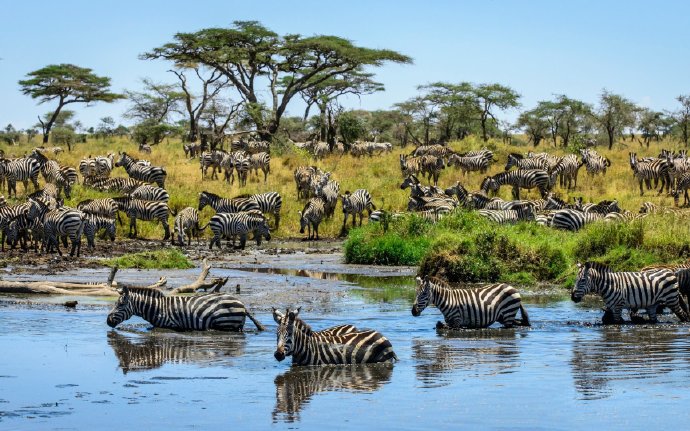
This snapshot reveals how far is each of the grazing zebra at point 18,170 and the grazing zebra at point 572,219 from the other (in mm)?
15466

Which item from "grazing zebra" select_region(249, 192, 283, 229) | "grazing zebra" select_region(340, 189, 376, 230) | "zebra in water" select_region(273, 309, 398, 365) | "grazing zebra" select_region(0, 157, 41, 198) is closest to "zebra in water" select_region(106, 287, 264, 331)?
"zebra in water" select_region(273, 309, 398, 365)

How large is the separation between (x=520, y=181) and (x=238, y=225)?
1121cm

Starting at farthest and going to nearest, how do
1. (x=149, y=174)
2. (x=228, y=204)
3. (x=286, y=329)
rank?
(x=149, y=174) → (x=228, y=204) → (x=286, y=329)

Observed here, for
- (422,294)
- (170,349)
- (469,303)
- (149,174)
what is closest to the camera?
(170,349)

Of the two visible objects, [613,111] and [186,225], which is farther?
[613,111]

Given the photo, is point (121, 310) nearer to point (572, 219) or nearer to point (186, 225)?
point (572, 219)

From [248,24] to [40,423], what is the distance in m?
45.1

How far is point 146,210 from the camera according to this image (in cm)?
2908

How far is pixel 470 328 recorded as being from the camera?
14.3m

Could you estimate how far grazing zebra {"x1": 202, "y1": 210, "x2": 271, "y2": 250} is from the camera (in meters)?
27.7

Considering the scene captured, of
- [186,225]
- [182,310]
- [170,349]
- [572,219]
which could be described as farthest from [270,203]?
[170,349]

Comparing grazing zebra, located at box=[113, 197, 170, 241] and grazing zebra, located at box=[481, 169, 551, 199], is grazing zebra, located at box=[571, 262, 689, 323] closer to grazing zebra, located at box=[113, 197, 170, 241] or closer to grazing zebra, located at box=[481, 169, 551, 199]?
grazing zebra, located at box=[113, 197, 170, 241]

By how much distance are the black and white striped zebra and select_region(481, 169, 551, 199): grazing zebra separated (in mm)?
10200

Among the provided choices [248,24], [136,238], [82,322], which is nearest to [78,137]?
[248,24]
